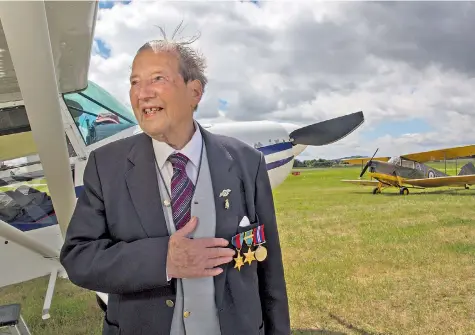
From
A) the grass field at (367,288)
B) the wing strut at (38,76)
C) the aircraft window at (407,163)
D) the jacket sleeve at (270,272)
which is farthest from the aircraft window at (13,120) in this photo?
the aircraft window at (407,163)

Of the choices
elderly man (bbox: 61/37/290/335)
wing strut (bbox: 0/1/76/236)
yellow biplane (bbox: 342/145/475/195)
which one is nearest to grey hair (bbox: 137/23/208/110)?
elderly man (bbox: 61/37/290/335)

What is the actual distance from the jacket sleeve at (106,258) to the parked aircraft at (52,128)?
0.74m

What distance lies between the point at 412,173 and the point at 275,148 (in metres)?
21.2

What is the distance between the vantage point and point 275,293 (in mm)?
1211

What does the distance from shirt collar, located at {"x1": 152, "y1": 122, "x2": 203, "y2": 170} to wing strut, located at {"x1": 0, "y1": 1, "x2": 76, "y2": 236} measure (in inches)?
26.3

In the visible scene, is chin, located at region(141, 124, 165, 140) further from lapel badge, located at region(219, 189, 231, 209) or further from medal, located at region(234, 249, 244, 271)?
medal, located at region(234, 249, 244, 271)

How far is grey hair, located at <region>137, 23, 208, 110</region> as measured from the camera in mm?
1062

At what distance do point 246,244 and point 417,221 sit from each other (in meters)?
9.71

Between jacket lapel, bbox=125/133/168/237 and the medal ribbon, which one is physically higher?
jacket lapel, bbox=125/133/168/237

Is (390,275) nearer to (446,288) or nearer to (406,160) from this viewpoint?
(446,288)

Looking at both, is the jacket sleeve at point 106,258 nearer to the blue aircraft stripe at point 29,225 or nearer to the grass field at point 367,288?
the blue aircraft stripe at point 29,225

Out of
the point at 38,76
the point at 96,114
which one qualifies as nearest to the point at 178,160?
the point at 38,76

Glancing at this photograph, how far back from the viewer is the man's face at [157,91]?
40.6 inches

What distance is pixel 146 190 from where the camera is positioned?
106 cm
